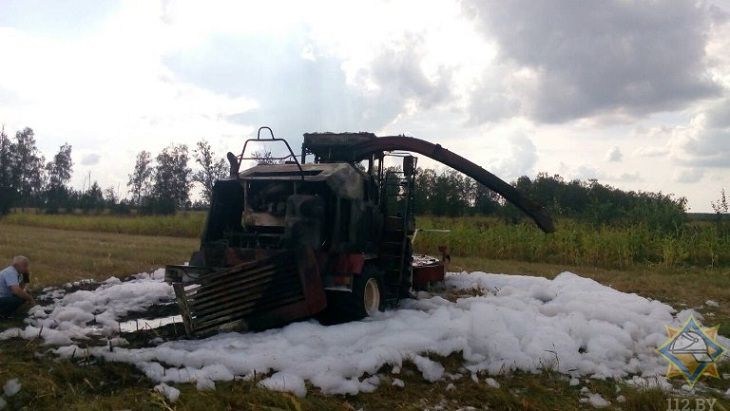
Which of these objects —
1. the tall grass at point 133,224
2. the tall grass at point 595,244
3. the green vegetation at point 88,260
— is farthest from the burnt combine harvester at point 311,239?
the tall grass at point 133,224

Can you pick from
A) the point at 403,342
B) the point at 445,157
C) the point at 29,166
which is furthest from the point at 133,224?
the point at 29,166

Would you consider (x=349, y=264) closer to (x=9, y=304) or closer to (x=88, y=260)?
(x=9, y=304)

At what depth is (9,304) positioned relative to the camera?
7.16 meters

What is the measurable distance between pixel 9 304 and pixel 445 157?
20.9 ft

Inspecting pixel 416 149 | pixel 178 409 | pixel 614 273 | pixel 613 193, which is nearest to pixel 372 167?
pixel 416 149

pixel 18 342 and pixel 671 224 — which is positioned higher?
pixel 671 224

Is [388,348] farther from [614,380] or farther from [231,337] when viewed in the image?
[614,380]

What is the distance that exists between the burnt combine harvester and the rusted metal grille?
0.01m

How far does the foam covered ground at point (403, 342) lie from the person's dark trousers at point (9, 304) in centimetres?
25

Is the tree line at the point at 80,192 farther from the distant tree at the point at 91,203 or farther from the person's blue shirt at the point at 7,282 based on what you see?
the person's blue shirt at the point at 7,282

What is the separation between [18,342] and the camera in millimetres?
5934

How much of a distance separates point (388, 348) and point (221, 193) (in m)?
3.52

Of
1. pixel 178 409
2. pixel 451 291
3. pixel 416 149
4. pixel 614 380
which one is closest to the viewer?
pixel 178 409

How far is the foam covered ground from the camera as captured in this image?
5082mm
